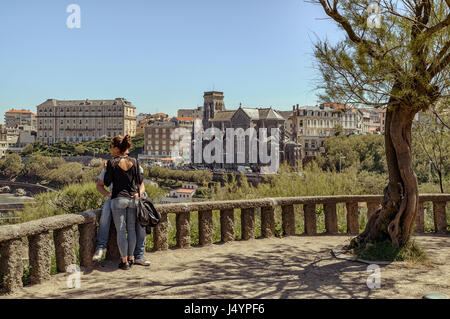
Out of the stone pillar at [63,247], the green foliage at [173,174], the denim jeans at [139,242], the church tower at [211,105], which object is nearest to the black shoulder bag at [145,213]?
the denim jeans at [139,242]

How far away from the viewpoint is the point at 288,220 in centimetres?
803

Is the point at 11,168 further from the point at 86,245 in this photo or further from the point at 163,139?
the point at 86,245

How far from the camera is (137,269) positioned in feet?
18.5

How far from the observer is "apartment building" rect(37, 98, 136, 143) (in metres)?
148

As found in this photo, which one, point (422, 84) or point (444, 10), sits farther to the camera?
point (444, 10)

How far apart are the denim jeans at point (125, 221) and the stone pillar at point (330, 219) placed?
4026mm

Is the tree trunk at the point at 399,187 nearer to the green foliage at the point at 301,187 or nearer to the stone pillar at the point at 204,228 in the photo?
the stone pillar at the point at 204,228

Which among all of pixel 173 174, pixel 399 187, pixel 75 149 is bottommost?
pixel 173 174

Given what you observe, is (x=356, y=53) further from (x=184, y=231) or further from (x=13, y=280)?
(x=13, y=280)

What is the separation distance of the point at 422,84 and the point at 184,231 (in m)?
3.95

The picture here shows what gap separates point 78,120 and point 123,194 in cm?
15236

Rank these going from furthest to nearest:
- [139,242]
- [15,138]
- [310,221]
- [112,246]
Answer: [15,138], [310,221], [112,246], [139,242]

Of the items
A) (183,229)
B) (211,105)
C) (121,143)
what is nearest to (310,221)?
(183,229)
